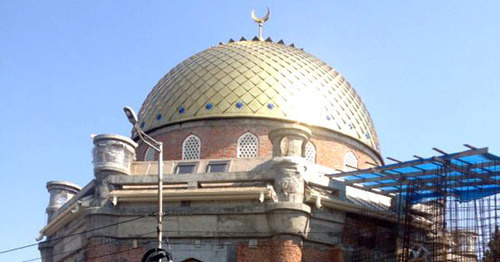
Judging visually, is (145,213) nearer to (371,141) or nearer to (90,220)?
(90,220)

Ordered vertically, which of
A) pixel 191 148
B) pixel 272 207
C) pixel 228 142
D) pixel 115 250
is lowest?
pixel 115 250

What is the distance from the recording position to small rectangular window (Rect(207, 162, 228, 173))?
83.4ft

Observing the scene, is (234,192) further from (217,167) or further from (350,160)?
(350,160)

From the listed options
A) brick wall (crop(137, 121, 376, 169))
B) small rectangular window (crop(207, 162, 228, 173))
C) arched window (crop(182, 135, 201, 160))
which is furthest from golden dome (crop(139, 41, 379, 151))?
small rectangular window (crop(207, 162, 228, 173))

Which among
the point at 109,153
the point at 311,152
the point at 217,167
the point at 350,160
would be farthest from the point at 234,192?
the point at 350,160

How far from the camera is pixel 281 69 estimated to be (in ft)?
99.7

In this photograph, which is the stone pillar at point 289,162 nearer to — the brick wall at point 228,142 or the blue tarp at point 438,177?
the blue tarp at point 438,177

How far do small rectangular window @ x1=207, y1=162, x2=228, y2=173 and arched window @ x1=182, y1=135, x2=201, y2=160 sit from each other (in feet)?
10.2

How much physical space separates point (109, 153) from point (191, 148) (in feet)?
15.9

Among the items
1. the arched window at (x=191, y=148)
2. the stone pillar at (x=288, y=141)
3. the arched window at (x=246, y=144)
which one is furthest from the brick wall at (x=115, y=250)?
the arched window at (x=246, y=144)

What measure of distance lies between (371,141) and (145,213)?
10.8 meters

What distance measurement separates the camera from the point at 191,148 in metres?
28.8

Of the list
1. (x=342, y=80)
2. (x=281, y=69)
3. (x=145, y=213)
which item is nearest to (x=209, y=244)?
(x=145, y=213)

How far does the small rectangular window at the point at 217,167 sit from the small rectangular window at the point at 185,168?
1.67 feet
